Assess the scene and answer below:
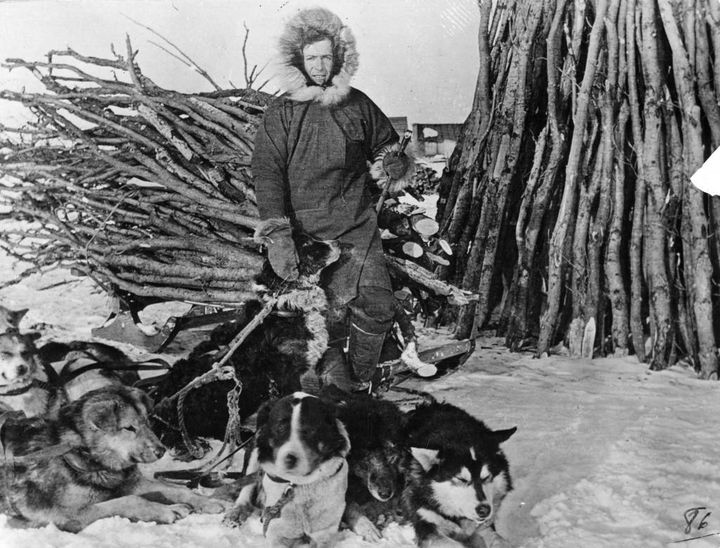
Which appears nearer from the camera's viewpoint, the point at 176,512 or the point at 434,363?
the point at 176,512

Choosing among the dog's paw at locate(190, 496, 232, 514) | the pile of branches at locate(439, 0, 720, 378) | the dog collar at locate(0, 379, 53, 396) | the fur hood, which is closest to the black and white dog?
the dog's paw at locate(190, 496, 232, 514)

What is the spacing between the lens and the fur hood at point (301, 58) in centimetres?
191

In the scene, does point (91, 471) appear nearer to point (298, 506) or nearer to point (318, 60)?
point (298, 506)

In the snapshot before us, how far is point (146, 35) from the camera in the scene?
2.09 m

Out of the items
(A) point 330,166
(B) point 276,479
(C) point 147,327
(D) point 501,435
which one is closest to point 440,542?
(D) point 501,435

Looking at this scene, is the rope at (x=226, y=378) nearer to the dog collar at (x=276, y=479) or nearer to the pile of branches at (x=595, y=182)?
the dog collar at (x=276, y=479)

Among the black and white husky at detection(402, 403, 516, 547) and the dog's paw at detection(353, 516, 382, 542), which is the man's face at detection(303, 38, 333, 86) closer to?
the black and white husky at detection(402, 403, 516, 547)

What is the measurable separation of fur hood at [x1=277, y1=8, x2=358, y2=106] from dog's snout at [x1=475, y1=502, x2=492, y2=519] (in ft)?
3.99

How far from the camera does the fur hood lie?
75.2 inches

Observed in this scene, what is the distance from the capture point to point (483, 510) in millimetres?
1525

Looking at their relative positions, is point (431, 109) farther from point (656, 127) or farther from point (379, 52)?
point (656, 127)

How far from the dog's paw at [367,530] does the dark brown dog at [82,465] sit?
0.37 meters

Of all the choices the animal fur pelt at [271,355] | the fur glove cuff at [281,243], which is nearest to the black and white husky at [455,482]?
the animal fur pelt at [271,355]

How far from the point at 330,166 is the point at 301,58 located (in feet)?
1.08
